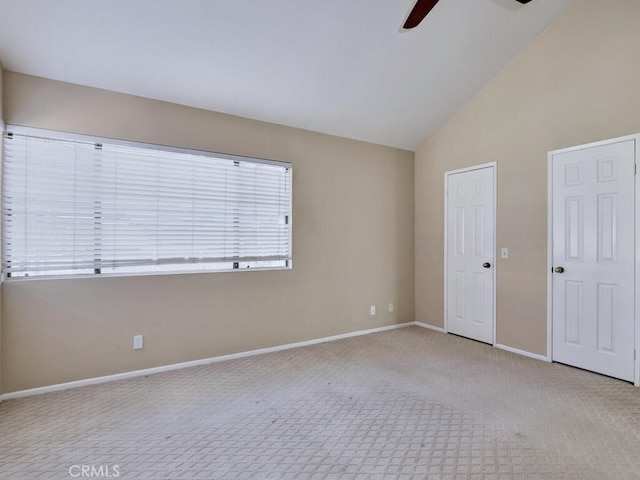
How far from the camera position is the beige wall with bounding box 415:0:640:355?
3072mm

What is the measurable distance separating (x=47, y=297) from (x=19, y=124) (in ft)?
4.56

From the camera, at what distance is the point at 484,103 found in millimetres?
4129

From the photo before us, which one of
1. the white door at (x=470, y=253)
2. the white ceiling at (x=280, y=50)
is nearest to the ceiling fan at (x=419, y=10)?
the white ceiling at (x=280, y=50)

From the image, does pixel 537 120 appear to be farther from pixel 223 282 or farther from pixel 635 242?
pixel 223 282

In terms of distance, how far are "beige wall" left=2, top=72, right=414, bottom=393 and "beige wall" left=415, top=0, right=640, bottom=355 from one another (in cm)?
94

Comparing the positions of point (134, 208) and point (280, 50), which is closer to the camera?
point (280, 50)

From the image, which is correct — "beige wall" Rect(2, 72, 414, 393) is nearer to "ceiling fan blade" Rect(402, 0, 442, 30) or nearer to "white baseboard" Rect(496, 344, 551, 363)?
"white baseboard" Rect(496, 344, 551, 363)

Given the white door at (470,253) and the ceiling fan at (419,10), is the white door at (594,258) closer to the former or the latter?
the white door at (470,253)

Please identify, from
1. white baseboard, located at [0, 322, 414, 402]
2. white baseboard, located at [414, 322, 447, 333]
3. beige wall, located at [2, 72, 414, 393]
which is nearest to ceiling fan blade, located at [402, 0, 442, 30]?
beige wall, located at [2, 72, 414, 393]

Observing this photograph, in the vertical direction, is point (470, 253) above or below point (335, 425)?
above

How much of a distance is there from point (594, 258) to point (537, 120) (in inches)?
59.5

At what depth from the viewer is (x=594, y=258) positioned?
3242 millimetres

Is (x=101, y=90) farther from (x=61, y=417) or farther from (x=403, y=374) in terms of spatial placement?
(x=403, y=374)

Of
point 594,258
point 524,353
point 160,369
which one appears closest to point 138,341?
point 160,369
